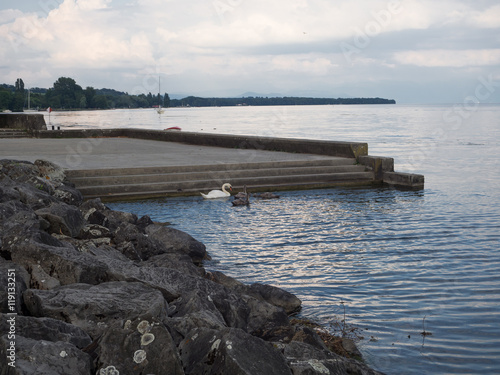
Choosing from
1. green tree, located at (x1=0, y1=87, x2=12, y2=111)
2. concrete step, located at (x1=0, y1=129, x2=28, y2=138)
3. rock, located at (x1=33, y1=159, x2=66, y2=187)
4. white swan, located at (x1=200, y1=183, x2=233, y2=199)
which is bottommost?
white swan, located at (x1=200, y1=183, x2=233, y2=199)

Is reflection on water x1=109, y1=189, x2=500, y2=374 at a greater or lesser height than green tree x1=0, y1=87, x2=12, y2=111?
lesser

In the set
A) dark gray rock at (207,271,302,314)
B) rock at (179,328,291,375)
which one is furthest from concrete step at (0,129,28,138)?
rock at (179,328,291,375)

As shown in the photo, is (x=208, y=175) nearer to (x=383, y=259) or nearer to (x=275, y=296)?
(x=383, y=259)

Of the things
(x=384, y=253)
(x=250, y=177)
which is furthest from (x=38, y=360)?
(x=250, y=177)

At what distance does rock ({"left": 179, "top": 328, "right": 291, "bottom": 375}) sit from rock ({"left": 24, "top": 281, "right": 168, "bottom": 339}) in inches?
32.5

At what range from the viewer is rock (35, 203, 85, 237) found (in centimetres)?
957

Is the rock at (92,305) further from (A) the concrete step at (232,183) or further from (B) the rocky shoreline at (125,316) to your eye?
(A) the concrete step at (232,183)

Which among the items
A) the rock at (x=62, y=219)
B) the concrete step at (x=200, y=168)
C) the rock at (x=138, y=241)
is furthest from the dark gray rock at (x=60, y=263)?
the concrete step at (x=200, y=168)

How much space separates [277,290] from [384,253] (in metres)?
3.80

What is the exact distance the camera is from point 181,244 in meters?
10.9

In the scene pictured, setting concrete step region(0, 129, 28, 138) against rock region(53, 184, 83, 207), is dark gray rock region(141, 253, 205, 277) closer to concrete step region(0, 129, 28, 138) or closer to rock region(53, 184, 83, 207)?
rock region(53, 184, 83, 207)

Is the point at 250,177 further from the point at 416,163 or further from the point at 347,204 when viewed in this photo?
the point at 416,163

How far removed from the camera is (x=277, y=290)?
8.18 m

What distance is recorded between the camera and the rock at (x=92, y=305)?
18.4 ft
